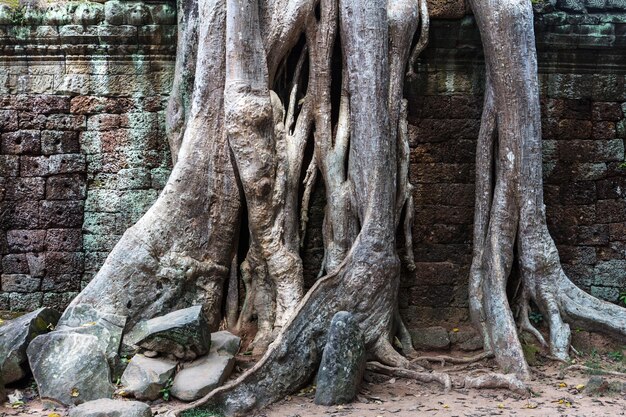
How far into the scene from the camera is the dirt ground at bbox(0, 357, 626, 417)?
3459mm

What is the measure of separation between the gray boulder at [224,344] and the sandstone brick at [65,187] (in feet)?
5.97

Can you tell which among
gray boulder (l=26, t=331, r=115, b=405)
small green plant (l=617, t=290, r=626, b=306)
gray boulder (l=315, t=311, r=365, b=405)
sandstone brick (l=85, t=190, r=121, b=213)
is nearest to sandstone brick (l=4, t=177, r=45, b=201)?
sandstone brick (l=85, t=190, r=121, b=213)

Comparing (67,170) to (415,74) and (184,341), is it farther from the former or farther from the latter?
(415,74)

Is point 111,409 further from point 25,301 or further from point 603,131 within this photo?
point 603,131

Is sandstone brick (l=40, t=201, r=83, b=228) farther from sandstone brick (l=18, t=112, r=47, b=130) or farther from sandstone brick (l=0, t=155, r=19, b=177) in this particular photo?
sandstone brick (l=18, t=112, r=47, b=130)

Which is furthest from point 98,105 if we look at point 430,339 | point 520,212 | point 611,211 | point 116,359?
point 611,211

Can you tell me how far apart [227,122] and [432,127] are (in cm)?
162

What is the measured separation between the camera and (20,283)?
5.01m

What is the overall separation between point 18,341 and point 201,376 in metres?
1.06

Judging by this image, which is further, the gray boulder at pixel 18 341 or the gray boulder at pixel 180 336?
the gray boulder at pixel 18 341

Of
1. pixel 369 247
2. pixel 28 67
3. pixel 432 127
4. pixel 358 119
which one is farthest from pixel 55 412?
pixel 432 127

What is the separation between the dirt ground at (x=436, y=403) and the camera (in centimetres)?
346

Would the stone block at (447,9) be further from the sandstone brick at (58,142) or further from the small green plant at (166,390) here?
the small green plant at (166,390)

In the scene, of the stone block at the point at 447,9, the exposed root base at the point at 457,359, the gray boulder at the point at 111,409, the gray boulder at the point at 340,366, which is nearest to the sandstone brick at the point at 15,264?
the gray boulder at the point at 111,409
